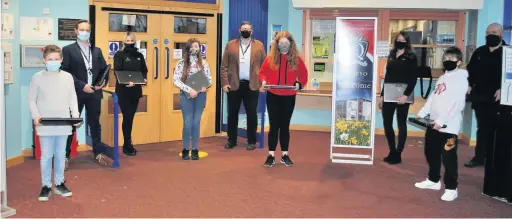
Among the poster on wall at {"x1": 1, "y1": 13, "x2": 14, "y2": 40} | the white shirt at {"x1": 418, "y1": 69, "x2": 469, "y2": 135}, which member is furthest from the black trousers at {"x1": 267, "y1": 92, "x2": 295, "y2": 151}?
the poster on wall at {"x1": 1, "y1": 13, "x2": 14, "y2": 40}

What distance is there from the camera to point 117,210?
450cm

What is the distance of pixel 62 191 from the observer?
4844 millimetres

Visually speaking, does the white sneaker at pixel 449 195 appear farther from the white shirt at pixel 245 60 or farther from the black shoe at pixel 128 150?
the black shoe at pixel 128 150

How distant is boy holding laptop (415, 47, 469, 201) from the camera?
478 cm

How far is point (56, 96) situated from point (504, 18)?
608 cm

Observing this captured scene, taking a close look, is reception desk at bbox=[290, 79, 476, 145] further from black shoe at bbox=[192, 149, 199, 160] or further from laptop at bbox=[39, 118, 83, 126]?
laptop at bbox=[39, 118, 83, 126]

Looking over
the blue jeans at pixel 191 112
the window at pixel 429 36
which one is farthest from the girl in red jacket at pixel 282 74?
the window at pixel 429 36

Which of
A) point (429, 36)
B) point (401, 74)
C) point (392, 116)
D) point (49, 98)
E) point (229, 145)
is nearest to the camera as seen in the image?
point (49, 98)

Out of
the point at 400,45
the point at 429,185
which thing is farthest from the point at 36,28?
the point at 429,185

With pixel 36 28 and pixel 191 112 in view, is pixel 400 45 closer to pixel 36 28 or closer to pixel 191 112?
→ pixel 191 112

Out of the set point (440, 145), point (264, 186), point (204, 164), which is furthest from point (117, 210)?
point (440, 145)

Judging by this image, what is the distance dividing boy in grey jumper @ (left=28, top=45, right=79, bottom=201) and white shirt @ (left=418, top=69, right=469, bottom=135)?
3.14m

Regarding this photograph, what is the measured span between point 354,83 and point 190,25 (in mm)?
2640

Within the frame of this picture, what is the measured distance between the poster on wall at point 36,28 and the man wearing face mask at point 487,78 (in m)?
4.84
